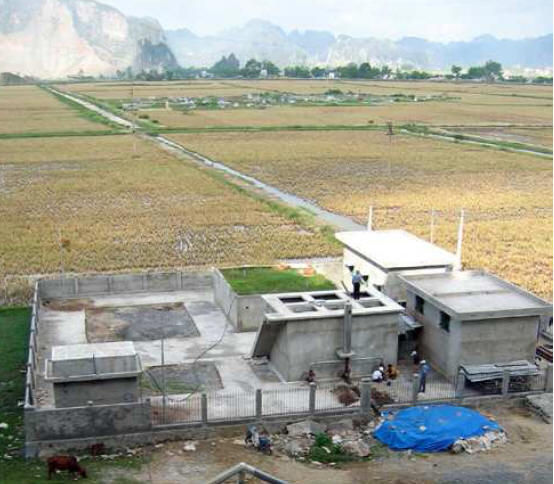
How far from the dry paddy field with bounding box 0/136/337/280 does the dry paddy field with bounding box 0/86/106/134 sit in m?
29.2

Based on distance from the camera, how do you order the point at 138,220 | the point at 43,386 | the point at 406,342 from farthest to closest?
the point at 138,220 → the point at 406,342 → the point at 43,386

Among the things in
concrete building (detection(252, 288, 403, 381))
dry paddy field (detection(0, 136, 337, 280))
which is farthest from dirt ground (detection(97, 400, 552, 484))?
dry paddy field (detection(0, 136, 337, 280))

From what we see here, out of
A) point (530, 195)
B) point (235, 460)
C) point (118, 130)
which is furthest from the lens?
point (118, 130)

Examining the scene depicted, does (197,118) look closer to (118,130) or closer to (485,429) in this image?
(118,130)

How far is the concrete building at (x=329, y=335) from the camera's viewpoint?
21.5 meters

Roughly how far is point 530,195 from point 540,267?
22109 millimetres

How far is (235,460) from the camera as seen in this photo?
17812mm

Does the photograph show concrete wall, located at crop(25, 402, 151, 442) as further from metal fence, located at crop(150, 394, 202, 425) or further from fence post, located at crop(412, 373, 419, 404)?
fence post, located at crop(412, 373, 419, 404)

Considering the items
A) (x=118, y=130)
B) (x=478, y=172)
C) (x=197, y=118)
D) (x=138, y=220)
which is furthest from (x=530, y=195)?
(x=197, y=118)

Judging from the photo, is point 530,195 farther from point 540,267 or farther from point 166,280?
point 166,280

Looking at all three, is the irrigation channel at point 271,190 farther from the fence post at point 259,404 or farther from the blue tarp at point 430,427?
the fence post at point 259,404

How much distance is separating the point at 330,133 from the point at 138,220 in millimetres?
56113

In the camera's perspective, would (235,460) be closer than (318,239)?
Yes

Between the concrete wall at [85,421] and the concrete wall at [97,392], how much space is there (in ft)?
1.90
